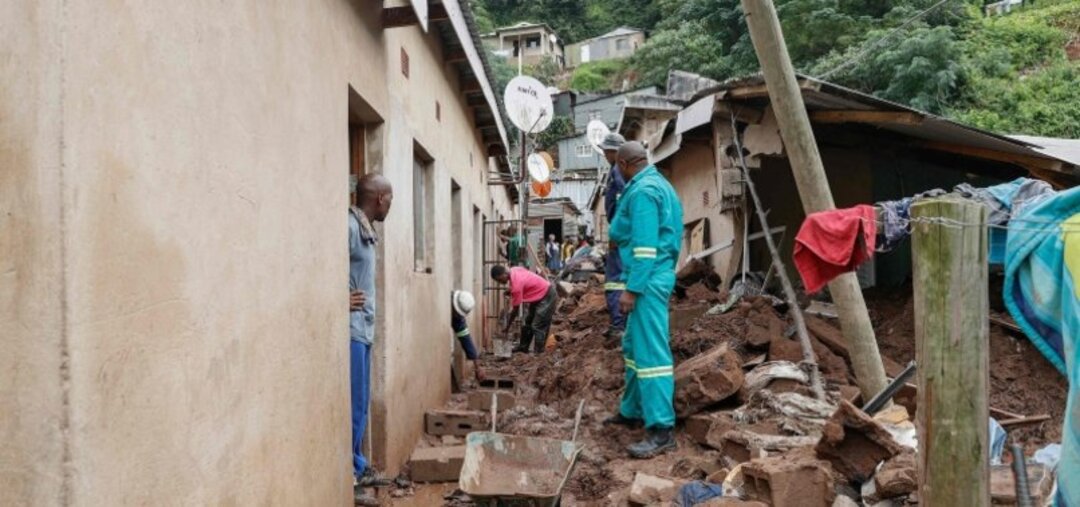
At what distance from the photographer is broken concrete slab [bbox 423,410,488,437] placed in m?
6.00

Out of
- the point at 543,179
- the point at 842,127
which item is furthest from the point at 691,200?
the point at 543,179

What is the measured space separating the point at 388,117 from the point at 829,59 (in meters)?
24.5

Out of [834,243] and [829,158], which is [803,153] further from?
[829,158]

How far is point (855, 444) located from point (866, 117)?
465 centimetres

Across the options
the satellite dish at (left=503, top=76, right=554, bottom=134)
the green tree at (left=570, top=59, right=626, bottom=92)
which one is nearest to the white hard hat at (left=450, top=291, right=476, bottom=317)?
the satellite dish at (left=503, top=76, right=554, bottom=134)

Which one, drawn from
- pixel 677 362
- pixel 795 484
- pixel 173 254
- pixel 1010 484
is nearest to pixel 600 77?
pixel 677 362

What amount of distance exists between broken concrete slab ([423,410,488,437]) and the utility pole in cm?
297

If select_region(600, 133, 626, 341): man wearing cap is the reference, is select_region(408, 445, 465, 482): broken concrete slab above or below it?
below

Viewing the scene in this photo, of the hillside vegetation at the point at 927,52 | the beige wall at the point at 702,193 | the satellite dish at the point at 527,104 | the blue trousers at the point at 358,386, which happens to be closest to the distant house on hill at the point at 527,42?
the hillside vegetation at the point at 927,52

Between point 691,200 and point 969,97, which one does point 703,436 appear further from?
point 969,97

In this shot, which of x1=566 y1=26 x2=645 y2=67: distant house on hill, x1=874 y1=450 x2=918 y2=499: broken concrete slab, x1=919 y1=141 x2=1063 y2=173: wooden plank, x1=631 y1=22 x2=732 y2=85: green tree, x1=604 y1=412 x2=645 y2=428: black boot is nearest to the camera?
x1=874 y1=450 x2=918 y2=499: broken concrete slab

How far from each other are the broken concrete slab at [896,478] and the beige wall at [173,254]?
2603 millimetres

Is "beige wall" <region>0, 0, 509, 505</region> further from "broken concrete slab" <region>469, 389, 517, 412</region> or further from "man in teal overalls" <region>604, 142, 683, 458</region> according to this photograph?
"broken concrete slab" <region>469, 389, 517, 412</region>

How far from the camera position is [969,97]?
23.2 meters
